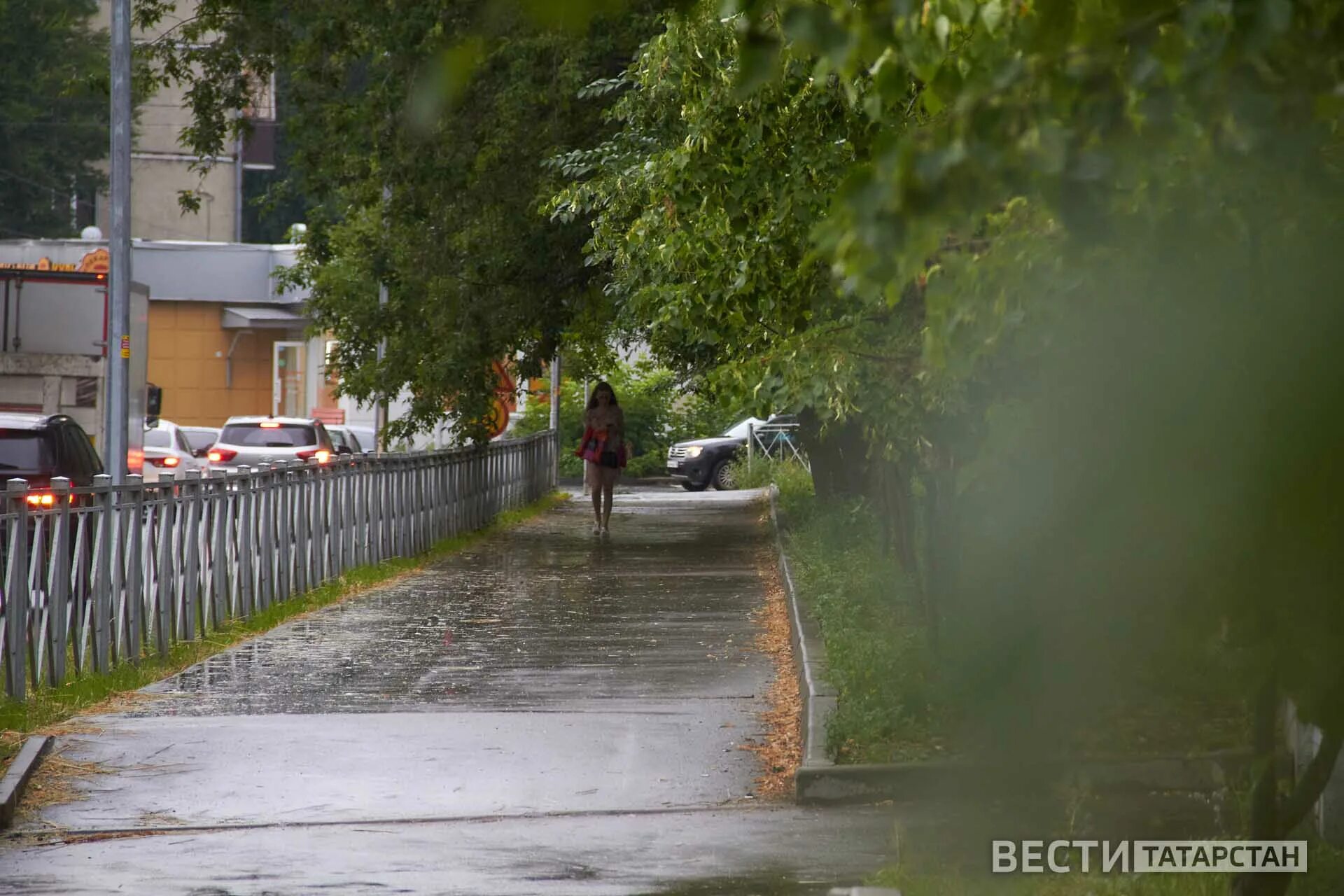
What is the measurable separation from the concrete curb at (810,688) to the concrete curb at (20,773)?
10.1 feet

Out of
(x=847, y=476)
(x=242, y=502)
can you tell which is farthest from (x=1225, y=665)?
(x=847, y=476)

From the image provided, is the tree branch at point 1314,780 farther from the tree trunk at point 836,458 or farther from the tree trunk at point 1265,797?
the tree trunk at point 836,458

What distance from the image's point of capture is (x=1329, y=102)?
10.3 feet

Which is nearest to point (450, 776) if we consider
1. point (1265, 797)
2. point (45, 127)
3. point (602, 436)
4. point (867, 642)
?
point (867, 642)

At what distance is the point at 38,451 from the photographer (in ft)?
55.4

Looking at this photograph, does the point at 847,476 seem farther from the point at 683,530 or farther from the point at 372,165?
the point at 372,165

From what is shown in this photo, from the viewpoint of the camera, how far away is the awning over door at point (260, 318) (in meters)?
59.5

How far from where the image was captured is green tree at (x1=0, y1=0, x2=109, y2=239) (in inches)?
2366

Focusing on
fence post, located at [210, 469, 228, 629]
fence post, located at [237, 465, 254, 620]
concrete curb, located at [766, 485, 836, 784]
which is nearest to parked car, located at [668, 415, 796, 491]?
concrete curb, located at [766, 485, 836, 784]

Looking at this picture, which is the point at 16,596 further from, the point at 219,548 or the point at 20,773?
the point at 219,548

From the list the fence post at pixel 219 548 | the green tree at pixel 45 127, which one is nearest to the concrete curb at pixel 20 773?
the fence post at pixel 219 548

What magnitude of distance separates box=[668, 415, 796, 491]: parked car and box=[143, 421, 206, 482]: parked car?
11372 mm

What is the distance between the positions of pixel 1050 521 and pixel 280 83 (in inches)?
743

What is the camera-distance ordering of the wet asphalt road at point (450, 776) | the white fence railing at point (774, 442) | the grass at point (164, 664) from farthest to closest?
1. the white fence railing at point (774, 442)
2. the grass at point (164, 664)
3. the wet asphalt road at point (450, 776)
